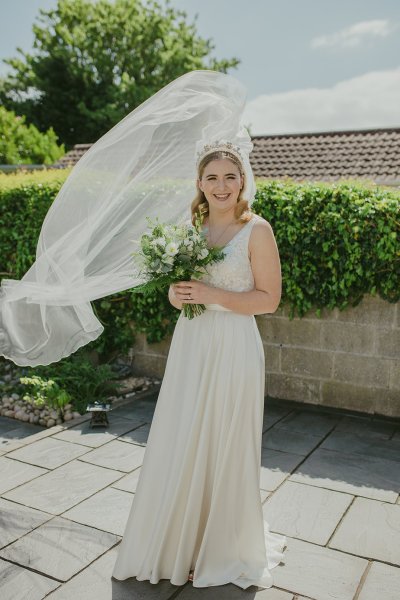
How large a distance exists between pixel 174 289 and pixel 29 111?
31673 millimetres

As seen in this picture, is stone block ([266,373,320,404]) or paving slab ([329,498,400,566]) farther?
stone block ([266,373,320,404])

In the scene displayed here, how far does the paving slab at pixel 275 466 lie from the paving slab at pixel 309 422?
575 mm

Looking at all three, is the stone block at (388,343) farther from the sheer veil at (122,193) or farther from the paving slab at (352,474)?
the sheer veil at (122,193)

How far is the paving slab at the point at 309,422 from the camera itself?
496 cm

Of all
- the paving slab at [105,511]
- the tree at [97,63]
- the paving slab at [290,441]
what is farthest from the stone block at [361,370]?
the tree at [97,63]

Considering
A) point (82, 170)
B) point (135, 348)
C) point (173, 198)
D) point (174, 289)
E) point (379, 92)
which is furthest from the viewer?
point (379, 92)

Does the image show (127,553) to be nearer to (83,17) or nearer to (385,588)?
(385,588)

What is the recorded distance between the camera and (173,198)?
3.34 m

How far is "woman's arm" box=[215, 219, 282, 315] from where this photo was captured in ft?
8.65

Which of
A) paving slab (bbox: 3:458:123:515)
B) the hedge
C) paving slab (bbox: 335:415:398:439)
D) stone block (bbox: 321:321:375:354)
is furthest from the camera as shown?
stone block (bbox: 321:321:375:354)

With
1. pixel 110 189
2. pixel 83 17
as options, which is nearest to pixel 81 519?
pixel 110 189

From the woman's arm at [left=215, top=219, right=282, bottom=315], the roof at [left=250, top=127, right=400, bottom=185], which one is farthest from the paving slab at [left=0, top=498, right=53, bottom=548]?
the roof at [left=250, top=127, right=400, bottom=185]

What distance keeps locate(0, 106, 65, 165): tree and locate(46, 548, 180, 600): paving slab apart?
A: 16.9m

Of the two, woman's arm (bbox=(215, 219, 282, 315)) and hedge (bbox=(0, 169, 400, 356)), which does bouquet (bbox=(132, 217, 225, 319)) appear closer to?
woman's arm (bbox=(215, 219, 282, 315))
